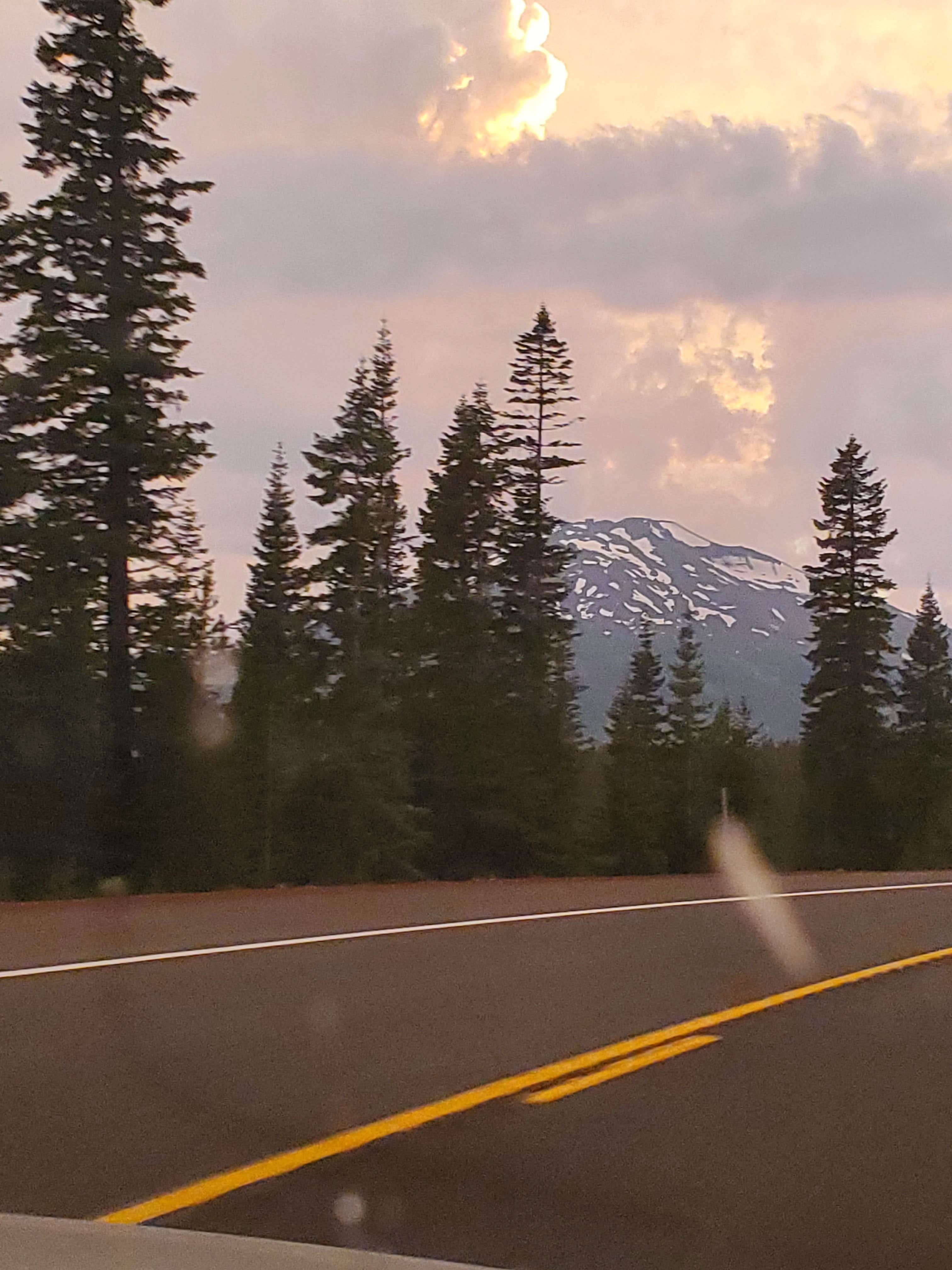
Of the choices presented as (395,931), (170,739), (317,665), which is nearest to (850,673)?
(317,665)

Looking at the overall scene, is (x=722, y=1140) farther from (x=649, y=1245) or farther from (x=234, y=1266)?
(x=234, y=1266)

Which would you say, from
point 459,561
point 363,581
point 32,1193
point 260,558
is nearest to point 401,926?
point 32,1193

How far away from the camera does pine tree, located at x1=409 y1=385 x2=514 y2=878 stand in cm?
5088

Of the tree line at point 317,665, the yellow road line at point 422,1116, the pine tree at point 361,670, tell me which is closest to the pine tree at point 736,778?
the tree line at point 317,665

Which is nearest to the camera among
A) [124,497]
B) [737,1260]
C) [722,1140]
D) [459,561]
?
[737,1260]

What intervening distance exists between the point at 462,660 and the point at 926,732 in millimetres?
31318

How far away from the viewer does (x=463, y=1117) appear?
7.86 m

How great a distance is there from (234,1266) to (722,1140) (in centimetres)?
385

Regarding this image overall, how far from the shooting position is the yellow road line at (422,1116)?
20.2 ft

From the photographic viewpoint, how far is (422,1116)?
7.86 meters

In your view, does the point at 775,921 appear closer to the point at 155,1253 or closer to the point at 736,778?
the point at 155,1253

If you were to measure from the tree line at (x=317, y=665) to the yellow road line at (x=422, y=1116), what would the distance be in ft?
64.8

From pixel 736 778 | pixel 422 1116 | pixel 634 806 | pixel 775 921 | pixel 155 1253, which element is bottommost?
pixel 422 1116

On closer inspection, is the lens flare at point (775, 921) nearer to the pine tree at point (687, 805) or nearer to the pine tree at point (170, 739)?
the pine tree at point (170, 739)
